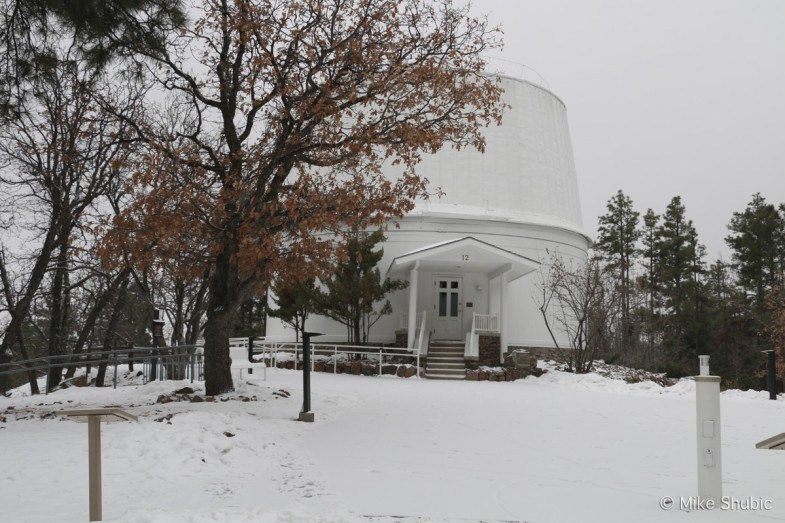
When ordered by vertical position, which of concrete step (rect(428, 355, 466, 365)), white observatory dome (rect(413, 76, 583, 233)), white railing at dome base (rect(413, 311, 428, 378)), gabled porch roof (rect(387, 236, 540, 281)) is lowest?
concrete step (rect(428, 355, 466, 365))

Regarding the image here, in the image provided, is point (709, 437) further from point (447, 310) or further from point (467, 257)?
point (447, 310)

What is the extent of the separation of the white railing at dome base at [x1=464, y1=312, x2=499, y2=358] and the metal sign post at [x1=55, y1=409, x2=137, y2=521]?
17.4 meters

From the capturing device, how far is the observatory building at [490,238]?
23.0 m

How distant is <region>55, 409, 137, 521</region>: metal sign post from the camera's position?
4984mm

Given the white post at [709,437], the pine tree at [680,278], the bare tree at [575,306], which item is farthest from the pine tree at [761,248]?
the white post at [709,437]

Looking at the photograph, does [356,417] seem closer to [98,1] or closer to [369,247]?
[98,1]

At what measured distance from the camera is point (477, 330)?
73.7 ft

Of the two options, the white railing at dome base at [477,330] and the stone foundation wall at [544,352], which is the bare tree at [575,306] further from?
the white railing at dome base at [477,330]

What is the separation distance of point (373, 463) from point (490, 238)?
1981 cm

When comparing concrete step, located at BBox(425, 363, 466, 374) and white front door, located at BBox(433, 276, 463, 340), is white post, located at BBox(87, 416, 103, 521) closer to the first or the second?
concrete step, located at BBox(425, 363, 466, 374)

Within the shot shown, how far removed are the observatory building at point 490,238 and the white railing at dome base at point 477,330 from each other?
0.11 feet

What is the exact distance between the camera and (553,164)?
3014cm

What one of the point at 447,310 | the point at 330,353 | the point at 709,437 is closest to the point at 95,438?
the point at 709,437

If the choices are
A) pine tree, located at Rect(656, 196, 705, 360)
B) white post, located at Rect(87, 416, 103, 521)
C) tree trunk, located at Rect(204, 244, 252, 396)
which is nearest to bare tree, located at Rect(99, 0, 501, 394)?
tree trunk, located at Rect(204, 244, 252, 396)
